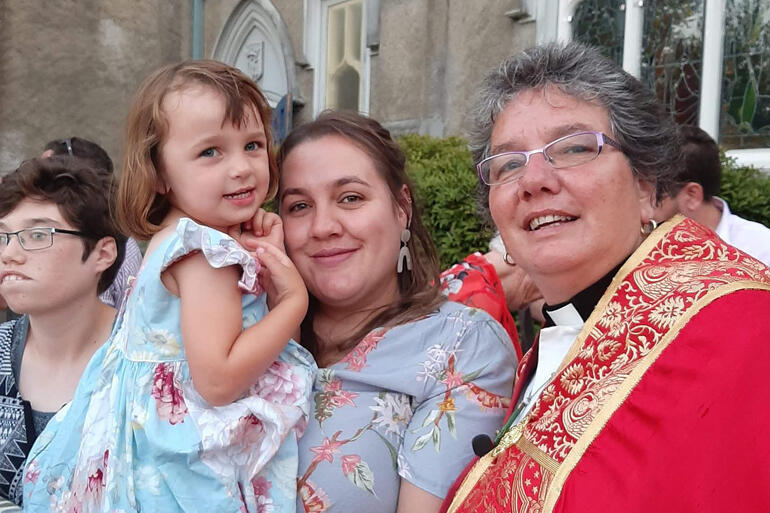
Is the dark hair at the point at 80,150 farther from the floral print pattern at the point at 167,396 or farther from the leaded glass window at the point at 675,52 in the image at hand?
the leaded glass window at the point at 675,52

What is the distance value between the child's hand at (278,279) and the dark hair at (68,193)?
3.02ft

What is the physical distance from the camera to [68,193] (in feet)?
9.06

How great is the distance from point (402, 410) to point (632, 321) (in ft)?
2.33

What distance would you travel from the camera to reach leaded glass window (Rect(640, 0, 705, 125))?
6523 millimetres

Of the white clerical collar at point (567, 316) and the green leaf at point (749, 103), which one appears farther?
the green leaf at point (749, 103)

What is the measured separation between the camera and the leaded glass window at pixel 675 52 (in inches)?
257

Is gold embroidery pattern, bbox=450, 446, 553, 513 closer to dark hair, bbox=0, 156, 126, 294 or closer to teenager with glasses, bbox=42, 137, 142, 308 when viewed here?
teenager with glasses, bbox=42, 137, 142, 308

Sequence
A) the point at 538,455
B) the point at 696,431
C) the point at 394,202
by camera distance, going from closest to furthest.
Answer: the point at 696,431 → the point at 538,455 → the point at 394,202

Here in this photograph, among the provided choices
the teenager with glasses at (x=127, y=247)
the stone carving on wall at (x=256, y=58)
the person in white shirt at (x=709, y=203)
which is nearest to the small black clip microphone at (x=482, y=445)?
the teenager with glasses at (x=127, y=247)

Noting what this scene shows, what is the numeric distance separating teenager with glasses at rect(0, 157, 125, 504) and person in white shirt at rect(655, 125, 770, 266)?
2.82 metres

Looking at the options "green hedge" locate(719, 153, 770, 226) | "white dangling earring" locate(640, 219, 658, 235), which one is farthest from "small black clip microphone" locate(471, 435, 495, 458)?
"green hedge" locate(719, 153, 770, 226)

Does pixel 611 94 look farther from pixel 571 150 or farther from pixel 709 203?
pixel 709 203

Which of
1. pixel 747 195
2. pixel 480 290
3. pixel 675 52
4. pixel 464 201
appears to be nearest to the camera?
pixel 480 290

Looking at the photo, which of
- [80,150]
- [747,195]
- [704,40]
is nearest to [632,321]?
[747,195]
